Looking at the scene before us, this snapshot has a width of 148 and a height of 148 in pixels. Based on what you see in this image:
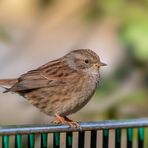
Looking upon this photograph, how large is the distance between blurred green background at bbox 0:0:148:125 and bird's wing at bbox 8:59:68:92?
43 cm

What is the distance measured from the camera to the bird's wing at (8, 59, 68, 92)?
5.70 meters

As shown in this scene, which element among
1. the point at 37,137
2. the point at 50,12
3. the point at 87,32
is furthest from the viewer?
the point at 50,12

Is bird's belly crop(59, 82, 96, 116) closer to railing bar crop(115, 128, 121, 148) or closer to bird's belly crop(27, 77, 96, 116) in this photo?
bird's belly crop(27, 77, 96, 116)

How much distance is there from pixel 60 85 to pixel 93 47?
119 inches

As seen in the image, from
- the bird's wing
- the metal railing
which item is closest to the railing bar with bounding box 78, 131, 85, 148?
the metal railing

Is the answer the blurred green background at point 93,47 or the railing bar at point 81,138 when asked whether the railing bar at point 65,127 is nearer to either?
the railing bar at point 81,138

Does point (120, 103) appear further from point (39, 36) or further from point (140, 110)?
point (39, 36)

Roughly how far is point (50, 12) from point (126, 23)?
10.1 ft

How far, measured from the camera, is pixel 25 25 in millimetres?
8719

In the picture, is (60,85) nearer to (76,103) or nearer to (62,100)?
(62,100)

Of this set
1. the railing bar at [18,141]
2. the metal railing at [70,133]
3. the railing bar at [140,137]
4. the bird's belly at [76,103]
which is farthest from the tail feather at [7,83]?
the railing bar at [18,141]

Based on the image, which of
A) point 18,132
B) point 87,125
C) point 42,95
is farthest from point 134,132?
point 42,95

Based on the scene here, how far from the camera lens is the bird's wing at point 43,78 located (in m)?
5.70

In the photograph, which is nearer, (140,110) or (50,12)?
(140,110)
